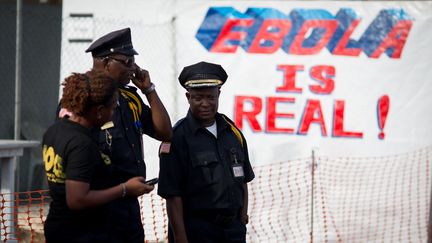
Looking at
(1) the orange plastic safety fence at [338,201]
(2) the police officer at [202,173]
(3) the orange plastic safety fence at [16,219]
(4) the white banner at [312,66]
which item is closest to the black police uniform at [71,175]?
(2) the police officer at [202,173]

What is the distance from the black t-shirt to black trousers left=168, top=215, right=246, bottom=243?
0.27 ft

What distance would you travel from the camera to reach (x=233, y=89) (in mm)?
8398

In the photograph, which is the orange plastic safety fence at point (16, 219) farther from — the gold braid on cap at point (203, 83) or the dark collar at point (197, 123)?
the gold braid on cap at point (203, 83)

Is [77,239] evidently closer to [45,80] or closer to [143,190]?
[143,190]

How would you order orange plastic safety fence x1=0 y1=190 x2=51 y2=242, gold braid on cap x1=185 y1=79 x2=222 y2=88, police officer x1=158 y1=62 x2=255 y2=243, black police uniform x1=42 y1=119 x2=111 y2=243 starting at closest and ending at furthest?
black police uniform x1=42 y1=119 x2=111 y2=243 → police officer x1=158 y1=62 x2=255 y2=243 → gold braid on cap x1=185 y1=79 x2=222 y2=88 → orange plastic safety fence x1=0 y1=190 x2=51 y2=242

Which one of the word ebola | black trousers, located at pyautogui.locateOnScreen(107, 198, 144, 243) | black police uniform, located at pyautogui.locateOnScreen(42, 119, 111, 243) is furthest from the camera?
the word ebola

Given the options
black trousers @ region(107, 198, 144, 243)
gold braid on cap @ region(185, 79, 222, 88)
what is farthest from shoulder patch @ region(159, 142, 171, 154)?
black trousers @ region(107, 198, 144, 243)

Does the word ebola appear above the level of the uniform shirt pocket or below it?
above

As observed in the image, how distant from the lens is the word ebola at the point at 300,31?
27.4 ft

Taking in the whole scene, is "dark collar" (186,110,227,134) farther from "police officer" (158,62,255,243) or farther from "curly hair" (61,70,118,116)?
"curly hair" (61,70,118,116)

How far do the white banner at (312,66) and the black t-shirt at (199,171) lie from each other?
3866 mm

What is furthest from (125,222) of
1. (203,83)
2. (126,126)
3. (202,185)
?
(203,83)

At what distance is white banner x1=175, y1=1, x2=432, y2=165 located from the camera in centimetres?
835

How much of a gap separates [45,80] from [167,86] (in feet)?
7.62
